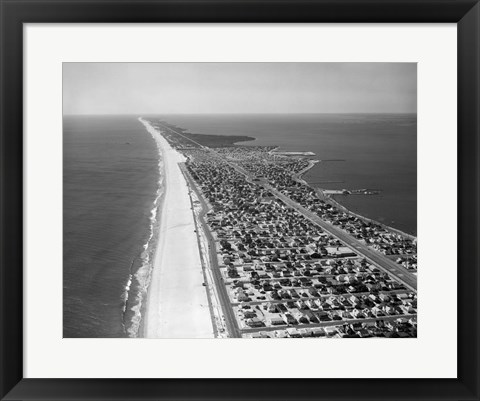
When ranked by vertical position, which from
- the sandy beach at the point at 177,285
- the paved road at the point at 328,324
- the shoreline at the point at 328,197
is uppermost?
the shoreline at the point at 328,197

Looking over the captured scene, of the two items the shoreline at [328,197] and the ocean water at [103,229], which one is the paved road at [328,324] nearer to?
the shoreline at [328,197]

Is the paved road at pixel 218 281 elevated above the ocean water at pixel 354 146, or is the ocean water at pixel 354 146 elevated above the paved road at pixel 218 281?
the ocean water at pixel 354 146

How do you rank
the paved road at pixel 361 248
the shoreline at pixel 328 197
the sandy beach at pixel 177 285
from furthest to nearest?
the shoreline at pixel 328 197 → the paved road at pixel 361 248 → the sandy beach at pixel 177 285

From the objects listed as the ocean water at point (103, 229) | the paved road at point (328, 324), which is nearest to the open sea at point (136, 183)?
the ocean water at point (103, 229)

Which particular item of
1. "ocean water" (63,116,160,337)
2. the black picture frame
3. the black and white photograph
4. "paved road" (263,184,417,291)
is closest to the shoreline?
the black and white photograph

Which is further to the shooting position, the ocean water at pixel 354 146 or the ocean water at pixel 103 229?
the ocean water at pixel 354 146

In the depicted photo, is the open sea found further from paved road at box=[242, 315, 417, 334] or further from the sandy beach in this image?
paved road at box=[242, 315, 417, 334]
